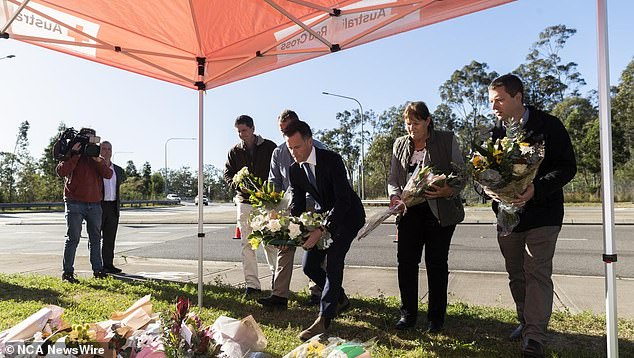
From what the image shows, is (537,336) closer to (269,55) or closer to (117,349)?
(117,349)

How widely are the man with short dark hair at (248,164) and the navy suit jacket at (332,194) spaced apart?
4.79ft

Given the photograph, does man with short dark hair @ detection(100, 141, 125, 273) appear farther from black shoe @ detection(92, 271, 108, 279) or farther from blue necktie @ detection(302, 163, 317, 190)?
blue necktie @ detection(302, 163, 317, 190)

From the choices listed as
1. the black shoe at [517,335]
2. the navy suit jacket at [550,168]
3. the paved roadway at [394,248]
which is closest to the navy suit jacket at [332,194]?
the navy suit jacket at [550,168]

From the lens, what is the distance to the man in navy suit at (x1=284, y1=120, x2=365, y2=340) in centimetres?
379

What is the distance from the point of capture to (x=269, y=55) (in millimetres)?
4840

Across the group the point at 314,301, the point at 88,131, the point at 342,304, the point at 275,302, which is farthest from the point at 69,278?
the point at 342,304

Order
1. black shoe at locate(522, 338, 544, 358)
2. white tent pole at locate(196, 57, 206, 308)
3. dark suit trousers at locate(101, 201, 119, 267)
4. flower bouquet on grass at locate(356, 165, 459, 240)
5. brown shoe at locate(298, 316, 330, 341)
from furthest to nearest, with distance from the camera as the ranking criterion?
1. dark suit trousers at locate(101, 201, 119, 267)
2. white tent pole at locate(196, 57, 206, 308)
3. brown shoe at locate(298, 316, 330, 341)
4. flower bouquet on grass at locate(356, 165, 459, 240)
5. black shoe at locate(522, 338, 544, 358)

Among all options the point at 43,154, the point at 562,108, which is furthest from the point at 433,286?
the point at 43,154

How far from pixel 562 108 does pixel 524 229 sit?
44753 millimetres

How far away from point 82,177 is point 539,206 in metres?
5.69

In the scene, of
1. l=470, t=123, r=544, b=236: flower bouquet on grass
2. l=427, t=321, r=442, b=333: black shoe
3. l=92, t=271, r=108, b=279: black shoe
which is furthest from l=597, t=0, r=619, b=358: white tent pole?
l=92, t=271, r=108, b=279: black shoe

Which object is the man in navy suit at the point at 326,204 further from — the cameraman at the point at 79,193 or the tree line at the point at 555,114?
the tree line at the point at 555,114

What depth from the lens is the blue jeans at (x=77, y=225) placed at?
637 centimetres

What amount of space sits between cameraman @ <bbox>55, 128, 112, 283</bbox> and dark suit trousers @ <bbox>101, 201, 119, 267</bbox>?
508mm
